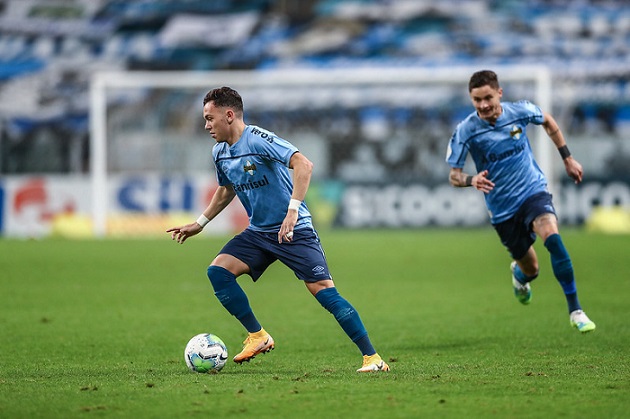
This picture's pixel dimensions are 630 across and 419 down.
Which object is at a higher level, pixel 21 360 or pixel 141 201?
pixel 141 201

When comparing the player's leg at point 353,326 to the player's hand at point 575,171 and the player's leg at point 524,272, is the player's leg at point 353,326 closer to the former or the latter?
the player's hand at point 575,171

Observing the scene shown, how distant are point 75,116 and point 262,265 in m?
29.6

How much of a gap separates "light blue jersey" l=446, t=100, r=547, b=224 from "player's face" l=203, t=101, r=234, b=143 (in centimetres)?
296

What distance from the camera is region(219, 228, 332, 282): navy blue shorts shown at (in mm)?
7855

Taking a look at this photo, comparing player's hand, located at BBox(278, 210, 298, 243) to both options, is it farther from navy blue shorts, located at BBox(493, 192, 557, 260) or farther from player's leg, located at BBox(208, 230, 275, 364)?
navy blue shorts, located at BBox(493, 192, 557, 260)

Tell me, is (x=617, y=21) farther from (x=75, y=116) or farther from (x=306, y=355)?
(x=306, y=355)

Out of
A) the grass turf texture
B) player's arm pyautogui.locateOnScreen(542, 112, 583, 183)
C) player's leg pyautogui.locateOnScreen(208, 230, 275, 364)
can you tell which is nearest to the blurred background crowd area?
the grass turf texture

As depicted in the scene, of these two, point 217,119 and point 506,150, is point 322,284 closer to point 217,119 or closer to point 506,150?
point 217,119

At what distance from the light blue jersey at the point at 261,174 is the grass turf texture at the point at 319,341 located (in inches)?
45.1

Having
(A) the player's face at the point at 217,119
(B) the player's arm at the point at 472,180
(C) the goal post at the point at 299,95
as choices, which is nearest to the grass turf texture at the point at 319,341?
(B) the player's arm at the point at 472,180

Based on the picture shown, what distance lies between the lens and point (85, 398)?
21.8ft

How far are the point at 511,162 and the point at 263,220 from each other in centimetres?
321

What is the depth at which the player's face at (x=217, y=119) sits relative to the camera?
788 cm

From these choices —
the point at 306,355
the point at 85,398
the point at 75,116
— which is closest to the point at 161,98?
the point at 75,116
